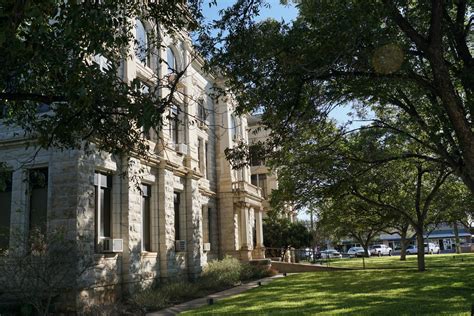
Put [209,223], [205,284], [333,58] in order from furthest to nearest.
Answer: [209,223] < [205,284] < [333,58]

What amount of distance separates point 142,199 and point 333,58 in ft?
39.9

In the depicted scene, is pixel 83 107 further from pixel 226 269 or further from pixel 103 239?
pixel 226 269

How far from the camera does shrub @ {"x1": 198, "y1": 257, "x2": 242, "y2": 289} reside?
2138 cm

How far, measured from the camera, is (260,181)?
47.0 m

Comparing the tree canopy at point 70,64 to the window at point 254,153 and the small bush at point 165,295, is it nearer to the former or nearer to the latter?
the window at point 254,153

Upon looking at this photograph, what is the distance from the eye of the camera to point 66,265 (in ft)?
43.5

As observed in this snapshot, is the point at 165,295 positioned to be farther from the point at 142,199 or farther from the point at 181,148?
the point at 181,148

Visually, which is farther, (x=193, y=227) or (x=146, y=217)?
(x=193, y=227)

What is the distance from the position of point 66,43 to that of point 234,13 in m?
4.98

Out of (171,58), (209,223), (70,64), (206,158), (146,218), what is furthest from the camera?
(206,158)

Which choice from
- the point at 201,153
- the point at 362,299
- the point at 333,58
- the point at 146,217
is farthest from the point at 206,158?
the point at 333,58

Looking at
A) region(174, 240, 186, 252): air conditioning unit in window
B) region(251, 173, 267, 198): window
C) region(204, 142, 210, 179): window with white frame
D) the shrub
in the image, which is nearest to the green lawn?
the shrub

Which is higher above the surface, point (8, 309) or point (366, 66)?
point (366, 66)

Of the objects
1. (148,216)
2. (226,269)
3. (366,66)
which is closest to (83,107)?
(366,66)
